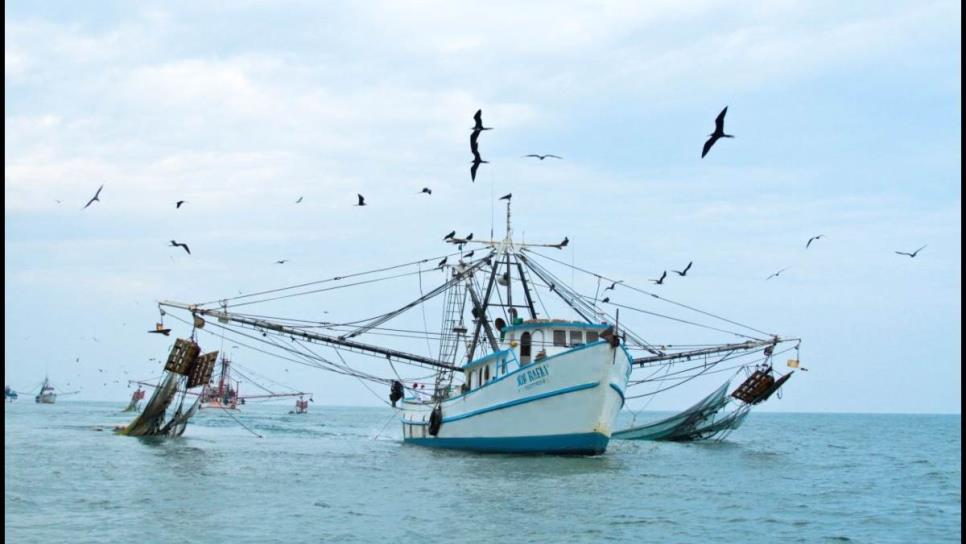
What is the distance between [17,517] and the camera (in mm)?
20266

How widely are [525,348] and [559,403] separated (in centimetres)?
317

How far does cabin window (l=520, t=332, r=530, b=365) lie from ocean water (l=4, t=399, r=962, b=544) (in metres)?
3.50

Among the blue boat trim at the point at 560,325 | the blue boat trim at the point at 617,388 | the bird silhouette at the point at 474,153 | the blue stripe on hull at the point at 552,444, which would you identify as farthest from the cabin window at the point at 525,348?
the bird silhouette at the point at 474,153

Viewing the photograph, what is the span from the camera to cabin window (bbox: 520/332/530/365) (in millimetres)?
34688

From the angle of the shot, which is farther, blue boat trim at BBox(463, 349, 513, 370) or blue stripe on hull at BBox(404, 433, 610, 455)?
blue boat trim at BBox(463, 349, 513, 370)

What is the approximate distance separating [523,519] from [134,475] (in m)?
13.2

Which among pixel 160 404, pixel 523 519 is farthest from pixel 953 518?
pixel 160 404

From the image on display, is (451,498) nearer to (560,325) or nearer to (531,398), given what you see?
(531,398)

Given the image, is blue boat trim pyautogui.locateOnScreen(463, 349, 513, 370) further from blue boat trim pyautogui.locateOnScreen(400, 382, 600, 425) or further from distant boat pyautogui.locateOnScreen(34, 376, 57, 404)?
distant boat pyautogui.locateOnScreen(34, 376, 57, 404)

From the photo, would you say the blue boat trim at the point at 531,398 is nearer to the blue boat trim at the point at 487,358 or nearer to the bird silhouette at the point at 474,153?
the blue boat trim at the point at 487,358

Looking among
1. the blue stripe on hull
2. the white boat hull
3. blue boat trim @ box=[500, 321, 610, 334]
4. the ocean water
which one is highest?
blue boat trim @ box=[500, 321, 610, 334]

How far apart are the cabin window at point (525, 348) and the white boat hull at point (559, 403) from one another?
1.22m

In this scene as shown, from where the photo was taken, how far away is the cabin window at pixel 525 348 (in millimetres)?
34688

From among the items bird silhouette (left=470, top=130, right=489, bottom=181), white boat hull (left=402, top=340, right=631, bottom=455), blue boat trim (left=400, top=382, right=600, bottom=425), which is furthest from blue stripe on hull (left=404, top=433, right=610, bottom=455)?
bird silhouette (left=470, top=130, right=489, bottom=181)
